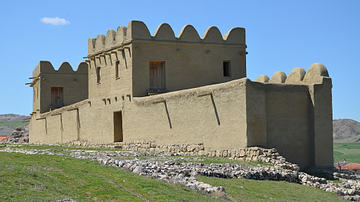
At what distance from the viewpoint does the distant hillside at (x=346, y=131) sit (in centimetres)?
9804

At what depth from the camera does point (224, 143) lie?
63.7ft

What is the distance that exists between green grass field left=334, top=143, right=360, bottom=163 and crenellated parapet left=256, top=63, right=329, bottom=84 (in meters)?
52.3

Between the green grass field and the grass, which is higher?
the grass

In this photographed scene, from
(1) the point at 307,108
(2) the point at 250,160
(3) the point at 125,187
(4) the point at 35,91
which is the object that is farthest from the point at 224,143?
(4) the point at 35,91

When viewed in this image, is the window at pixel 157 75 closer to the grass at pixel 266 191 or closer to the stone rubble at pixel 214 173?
the stone rubble at pixel 214 173

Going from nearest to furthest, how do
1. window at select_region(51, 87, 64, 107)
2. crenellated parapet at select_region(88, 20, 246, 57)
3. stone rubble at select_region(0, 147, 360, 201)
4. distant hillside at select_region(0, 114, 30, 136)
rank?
1. stone rubble at select_region(0, 147, 360, 201)
2. crenellated parapet at select_region(88, 20, 246, 57)
3. window at select_region(51, 87, 64, 107)
4. distant hillside at select_region(0, 114, 30, 136)

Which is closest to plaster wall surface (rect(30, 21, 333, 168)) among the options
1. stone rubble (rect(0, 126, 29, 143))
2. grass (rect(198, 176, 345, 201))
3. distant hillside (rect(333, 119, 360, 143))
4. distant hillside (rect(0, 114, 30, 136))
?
grass (rect(198, 176, 345, 201))

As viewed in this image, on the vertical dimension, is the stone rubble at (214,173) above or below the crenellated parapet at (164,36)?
below

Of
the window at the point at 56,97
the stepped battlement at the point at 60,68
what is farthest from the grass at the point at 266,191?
the window at the point at 56,97

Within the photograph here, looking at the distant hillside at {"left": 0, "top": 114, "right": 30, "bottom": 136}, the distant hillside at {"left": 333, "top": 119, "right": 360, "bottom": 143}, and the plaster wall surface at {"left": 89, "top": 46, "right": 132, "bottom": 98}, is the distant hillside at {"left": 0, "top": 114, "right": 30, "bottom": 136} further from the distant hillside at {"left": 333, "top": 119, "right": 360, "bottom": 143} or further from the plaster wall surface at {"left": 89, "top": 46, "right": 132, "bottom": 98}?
the plaster wall surface at {"left": 89, "top": 46, "right": 132, "bottom": 98}

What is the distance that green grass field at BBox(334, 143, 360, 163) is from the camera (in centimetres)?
7271

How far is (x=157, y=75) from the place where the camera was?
2611 centimetres

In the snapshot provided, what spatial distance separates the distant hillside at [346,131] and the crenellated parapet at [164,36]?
77757 millimetres

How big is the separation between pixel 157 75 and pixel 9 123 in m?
129
